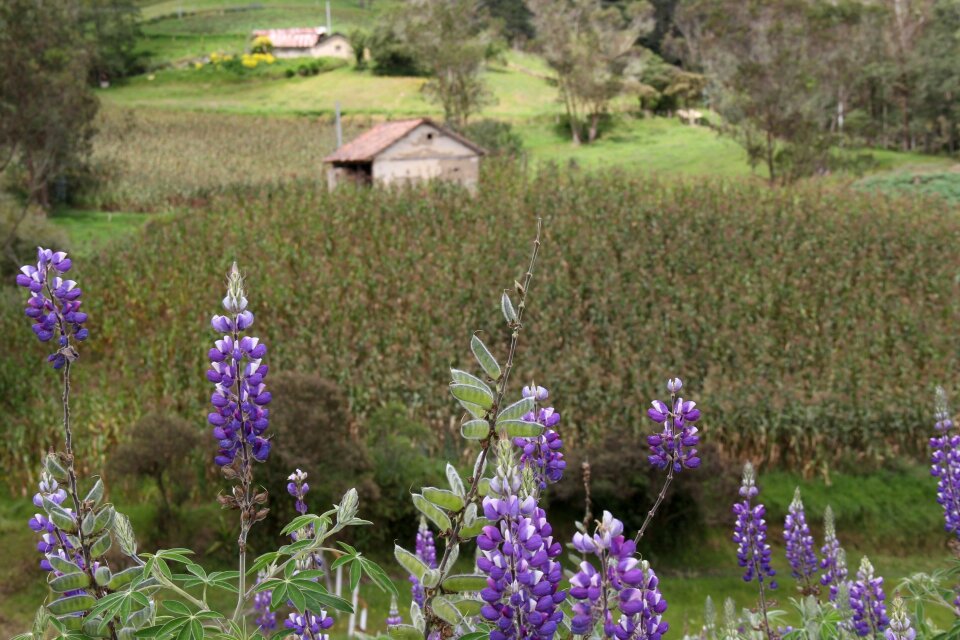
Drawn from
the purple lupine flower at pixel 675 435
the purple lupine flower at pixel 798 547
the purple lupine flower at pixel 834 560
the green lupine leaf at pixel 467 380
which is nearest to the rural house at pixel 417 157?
the purple lupine flower at pixel 798 547

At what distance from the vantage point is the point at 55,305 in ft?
8.32

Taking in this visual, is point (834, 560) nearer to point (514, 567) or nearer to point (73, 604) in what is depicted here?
point (514, 567)

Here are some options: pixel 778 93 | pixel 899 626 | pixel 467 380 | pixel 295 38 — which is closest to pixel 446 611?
pixel 467 380

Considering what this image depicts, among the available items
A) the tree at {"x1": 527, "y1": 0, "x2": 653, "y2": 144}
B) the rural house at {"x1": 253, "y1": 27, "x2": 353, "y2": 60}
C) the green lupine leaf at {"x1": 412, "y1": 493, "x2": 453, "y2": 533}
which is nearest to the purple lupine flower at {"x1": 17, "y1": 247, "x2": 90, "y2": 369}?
the green lupine leaf at {"x1": 412, "y1": 493, "x2": 453, "y2": 533}

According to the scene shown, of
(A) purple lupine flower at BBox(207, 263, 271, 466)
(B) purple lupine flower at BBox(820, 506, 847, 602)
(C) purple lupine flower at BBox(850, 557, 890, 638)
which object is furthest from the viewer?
(B) purple lupine flower at BBox(820, 506, 847, 602)

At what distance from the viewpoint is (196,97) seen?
61.6m

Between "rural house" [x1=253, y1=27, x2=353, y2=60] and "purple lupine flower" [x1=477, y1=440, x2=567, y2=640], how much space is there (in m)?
71.9

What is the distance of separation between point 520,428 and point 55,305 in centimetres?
138

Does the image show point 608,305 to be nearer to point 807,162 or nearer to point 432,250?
point 432,250

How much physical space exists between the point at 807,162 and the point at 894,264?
45.1 feet

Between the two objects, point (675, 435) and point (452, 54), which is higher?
point (452, 54)

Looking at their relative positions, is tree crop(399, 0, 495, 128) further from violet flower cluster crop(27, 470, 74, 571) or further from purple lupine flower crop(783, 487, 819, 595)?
violet flower cluster crop(27, 470, 74, 571)

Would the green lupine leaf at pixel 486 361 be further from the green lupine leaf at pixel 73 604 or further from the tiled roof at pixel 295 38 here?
the tiled roof at pixel 295 38

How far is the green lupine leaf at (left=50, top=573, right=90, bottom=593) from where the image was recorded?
200 cm
